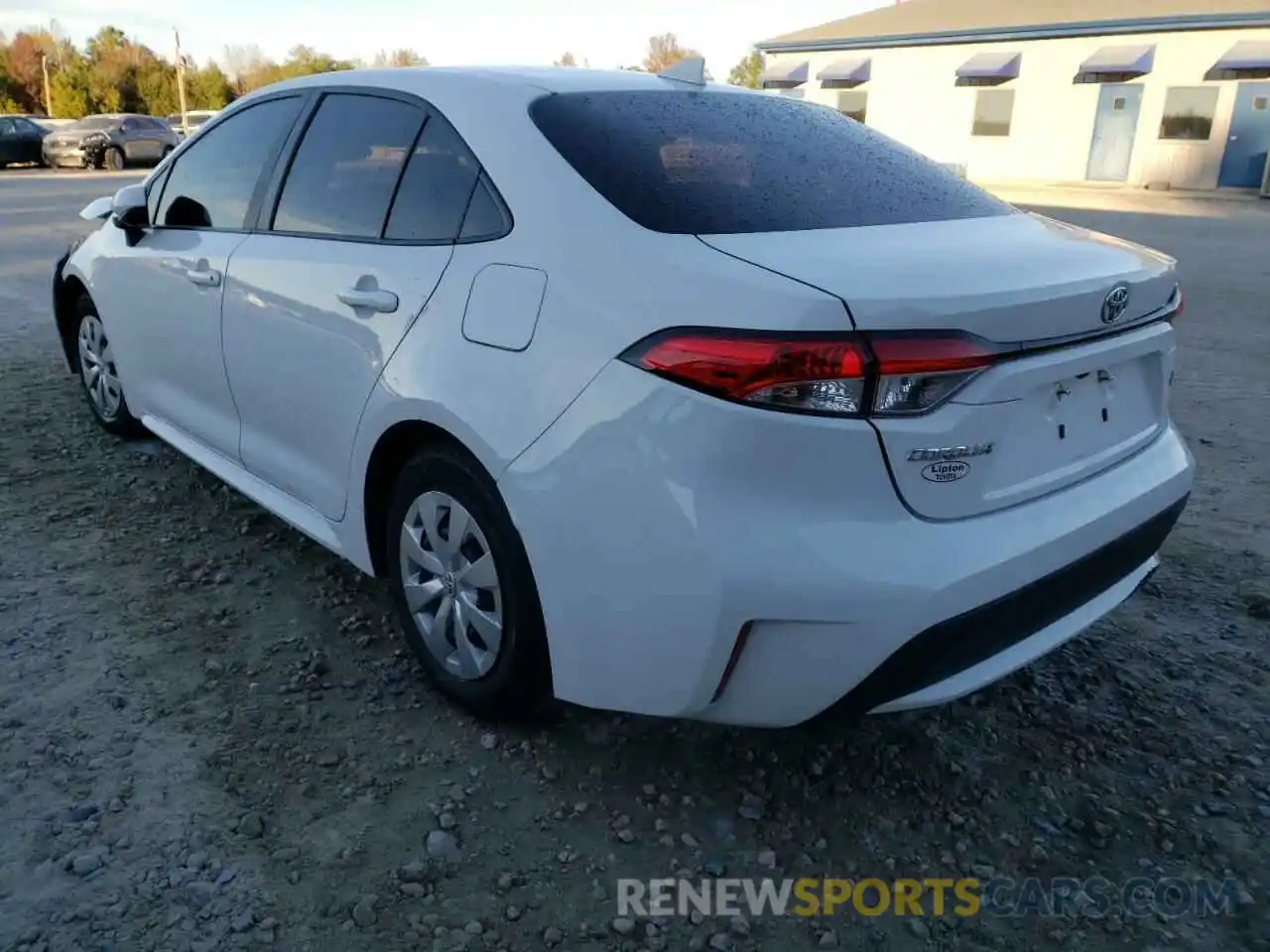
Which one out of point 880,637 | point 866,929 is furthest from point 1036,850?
point 880,637

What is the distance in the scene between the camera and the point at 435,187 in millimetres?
2693

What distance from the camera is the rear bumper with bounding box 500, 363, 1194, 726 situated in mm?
1958

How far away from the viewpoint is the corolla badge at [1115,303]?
2252 millimetres

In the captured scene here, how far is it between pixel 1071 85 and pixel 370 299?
1081 inches

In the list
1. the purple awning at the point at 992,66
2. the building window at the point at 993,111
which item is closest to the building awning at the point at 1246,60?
the purple awning at the point at 992,66

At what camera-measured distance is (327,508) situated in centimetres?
304

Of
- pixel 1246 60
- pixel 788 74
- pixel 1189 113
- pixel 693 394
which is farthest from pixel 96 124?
pixel 693 394

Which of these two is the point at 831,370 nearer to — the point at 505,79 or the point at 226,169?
the point at 505,79

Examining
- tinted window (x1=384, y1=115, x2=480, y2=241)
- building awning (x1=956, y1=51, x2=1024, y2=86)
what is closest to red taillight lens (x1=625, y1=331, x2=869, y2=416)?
tinted window (x1=384, y1=115, x2=480, y2=241)

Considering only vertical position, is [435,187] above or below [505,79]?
below

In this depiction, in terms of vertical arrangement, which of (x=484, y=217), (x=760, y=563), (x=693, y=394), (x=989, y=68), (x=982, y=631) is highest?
(x=989, y=68)

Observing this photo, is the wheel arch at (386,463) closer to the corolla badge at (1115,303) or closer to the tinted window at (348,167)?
the tinted window at (348,167)

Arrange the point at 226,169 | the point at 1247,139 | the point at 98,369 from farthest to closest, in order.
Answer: the point at 1247,139, the point at 98,369, the point at 226,169

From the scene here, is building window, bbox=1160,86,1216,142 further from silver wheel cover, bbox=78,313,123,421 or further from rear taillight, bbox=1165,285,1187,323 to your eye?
silver wheel cover, bbox=78,313,123,421
